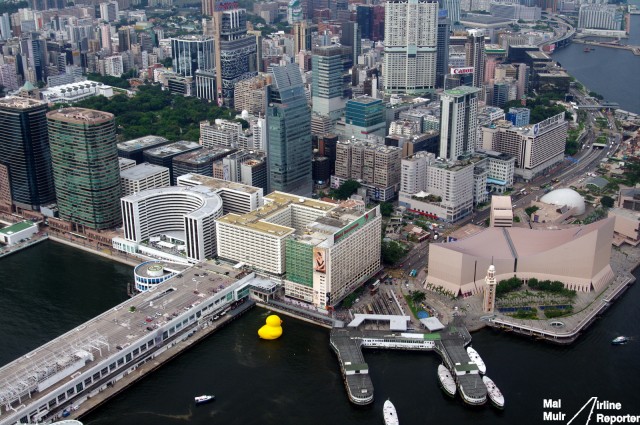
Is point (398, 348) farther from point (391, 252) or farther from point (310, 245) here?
point (391, 252)

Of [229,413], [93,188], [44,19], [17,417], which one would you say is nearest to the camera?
[17,417]

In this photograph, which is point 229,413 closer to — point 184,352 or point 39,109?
point 184,352

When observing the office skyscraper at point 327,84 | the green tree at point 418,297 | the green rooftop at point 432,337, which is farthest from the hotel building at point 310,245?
the office skyscraper at point 327,84

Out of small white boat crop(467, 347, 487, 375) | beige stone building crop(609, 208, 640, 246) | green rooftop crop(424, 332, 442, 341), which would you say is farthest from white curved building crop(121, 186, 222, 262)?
beige stone building crop(609, 208, 640, 246)

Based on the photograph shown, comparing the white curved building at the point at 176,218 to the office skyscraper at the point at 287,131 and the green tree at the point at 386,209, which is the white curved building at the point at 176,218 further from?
the green tree at the point at 386,209

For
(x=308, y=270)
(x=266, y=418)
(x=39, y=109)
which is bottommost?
(x=266, y=418)

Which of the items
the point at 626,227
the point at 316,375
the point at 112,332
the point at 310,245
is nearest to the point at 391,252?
the point at 310,245

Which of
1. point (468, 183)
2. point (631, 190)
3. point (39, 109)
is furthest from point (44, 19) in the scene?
point (631, 190)
